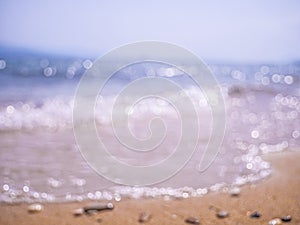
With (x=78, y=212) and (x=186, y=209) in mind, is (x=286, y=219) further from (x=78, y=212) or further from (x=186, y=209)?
(x=78, y=212)

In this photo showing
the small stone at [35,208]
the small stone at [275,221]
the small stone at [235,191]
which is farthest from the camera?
the small stone at [235,191]

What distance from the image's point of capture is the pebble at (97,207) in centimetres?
251

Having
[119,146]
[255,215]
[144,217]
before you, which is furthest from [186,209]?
[119,146]

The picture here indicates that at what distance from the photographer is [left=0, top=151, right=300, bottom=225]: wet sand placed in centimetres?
239

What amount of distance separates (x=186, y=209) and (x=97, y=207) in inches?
27.0

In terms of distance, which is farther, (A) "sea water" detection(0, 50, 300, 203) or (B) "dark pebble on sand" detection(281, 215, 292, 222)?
(A) "sea water" detection(0, 50, 300, 203)

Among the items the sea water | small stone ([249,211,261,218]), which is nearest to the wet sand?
small stone ([249,211,261,218])

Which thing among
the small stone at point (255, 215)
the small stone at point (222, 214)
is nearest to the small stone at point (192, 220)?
the small stone at point (222, 214)

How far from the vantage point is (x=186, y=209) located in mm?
2600

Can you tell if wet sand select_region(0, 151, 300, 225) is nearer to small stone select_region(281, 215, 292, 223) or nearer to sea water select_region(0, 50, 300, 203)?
small stone select_region(281, 215, 292, 223)

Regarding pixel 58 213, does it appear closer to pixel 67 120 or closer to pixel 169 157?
pixel 169 157

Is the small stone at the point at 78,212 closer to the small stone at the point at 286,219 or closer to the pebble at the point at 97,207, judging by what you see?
the pebble at the point at 97,207

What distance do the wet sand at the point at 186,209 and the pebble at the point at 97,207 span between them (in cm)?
4

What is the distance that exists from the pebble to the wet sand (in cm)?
4
